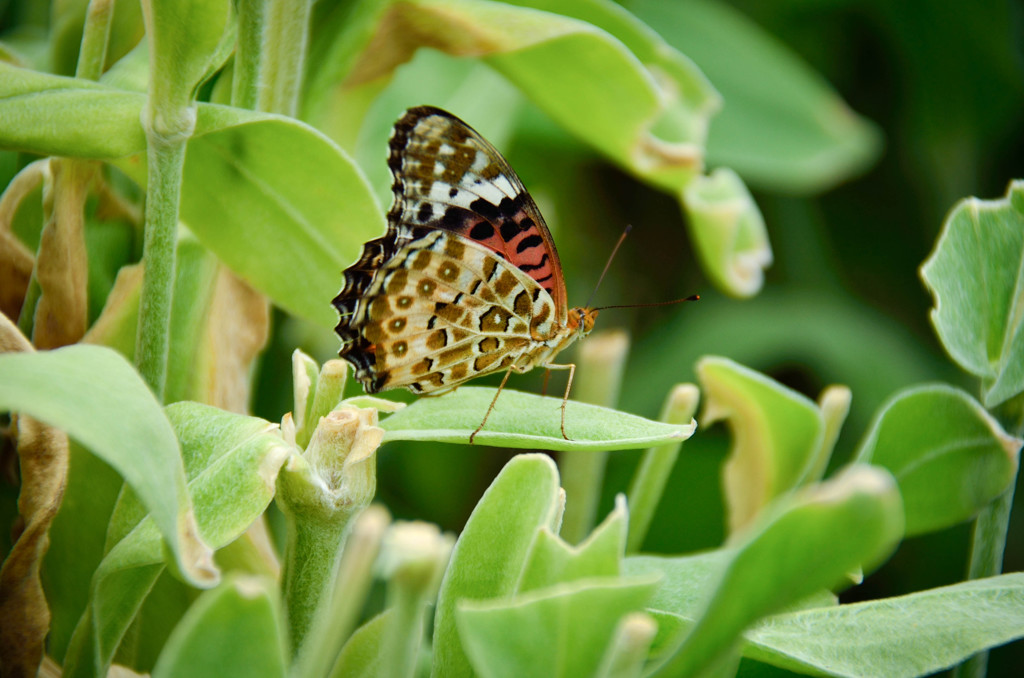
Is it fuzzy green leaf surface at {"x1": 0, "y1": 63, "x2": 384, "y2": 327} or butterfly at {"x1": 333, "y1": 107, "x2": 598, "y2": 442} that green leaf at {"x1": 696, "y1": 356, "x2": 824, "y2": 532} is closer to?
butterfly at {"x1": 333, "y1": 107, "x2": 598, "y2": 442}

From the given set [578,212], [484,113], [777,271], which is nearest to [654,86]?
[484,113]

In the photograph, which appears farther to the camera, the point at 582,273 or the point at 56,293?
the point at 582,273

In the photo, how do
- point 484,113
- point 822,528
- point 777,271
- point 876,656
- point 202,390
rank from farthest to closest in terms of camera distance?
point 777,271 < point 484,113 < point 202,390 < point 876,656 < point 822,528

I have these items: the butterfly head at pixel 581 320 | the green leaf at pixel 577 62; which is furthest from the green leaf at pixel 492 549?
the butterfly head at pixel 581 320

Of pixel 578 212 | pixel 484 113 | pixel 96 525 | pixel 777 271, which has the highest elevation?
pixel 484 113

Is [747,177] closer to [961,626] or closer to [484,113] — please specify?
[484,113]

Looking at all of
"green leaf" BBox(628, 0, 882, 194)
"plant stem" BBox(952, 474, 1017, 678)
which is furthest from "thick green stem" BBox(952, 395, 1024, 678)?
"green leaf" BBox(628, 0, 882, 194)

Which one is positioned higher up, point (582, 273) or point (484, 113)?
point (484, 113)
